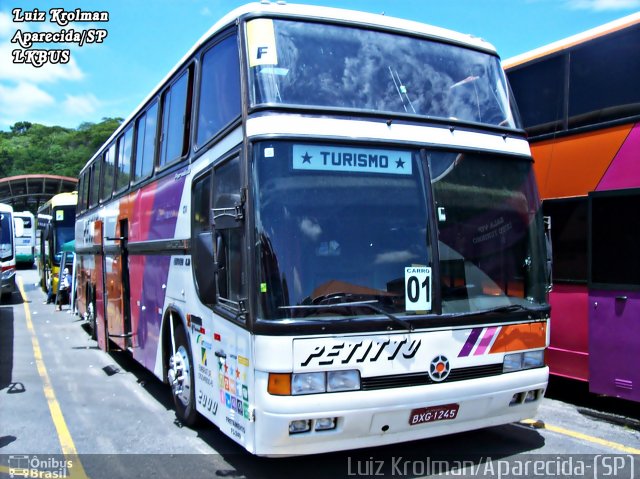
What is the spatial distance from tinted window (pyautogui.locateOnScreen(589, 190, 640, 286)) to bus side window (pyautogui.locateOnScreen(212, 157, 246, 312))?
4117mm

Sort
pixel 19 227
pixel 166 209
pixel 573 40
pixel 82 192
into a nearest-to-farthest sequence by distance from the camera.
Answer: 1. pixel 166 209
2. pixel 573 40
3. pixel 82 192
4. pixel 19 227

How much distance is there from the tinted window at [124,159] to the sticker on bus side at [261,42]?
15.6 feet

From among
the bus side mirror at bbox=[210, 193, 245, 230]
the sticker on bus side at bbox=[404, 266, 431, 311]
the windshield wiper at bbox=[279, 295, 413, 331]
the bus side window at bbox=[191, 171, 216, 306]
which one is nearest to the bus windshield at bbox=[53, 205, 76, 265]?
the bus side window at bbox=[191, 171, 216, 306]

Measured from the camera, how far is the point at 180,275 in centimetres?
605

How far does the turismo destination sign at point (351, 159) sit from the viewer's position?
4.18 m

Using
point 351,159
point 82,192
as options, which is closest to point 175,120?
point 351,159

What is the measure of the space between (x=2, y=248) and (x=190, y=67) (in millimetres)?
14735

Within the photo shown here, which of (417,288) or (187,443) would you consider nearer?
(417,288)

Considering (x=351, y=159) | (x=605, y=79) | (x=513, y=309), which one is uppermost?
(x=605, y=79)

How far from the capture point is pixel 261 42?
177 inches

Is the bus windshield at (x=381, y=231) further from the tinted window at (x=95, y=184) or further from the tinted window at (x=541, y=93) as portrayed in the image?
the tinted window at (x=95, y=184)

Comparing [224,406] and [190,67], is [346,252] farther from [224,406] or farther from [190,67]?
[190,67]

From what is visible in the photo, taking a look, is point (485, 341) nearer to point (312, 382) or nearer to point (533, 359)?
point (533, 359)

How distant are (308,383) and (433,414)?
1.04m
